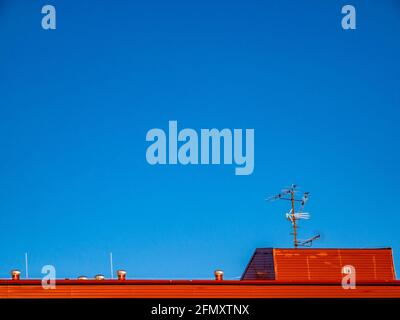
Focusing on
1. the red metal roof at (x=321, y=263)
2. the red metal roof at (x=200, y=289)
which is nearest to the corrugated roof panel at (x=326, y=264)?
the red metal roof at (x=321, y=263)

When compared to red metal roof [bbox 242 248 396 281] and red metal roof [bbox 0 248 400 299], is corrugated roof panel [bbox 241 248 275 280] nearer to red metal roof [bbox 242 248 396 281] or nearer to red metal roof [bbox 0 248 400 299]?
red metal roof [bbox 242 248 396 281]

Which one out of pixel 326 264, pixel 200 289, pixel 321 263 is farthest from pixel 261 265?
pixel 200 289

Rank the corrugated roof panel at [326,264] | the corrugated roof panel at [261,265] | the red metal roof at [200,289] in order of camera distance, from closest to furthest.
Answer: the red metal roof at [200,289], the corrugated roof panel at [326,264], the corrugated roof panel at [261,265]

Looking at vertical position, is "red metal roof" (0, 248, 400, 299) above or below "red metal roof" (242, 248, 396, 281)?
below

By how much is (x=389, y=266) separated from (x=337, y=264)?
261 cm

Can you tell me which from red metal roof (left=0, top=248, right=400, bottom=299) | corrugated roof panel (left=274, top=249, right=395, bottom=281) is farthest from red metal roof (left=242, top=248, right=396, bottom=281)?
red metal roof (left=0, top=248, right=400, bottom=299)

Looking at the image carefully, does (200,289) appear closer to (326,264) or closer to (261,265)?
(261,265)

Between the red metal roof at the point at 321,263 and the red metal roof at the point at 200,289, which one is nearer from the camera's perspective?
the red metal roof at the point at 200,289

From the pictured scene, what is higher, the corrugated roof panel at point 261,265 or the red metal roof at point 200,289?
the corrugated roof panel at point 261,265

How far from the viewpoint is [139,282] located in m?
25.2

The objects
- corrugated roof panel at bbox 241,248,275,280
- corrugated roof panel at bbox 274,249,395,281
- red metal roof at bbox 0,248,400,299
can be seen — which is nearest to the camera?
red metal roof at bbox 0,248,400,299

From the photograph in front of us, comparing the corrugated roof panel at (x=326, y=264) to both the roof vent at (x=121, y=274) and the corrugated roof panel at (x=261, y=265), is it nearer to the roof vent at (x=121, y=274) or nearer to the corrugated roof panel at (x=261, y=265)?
the corrugated roof panel at (x=261, y=265)
